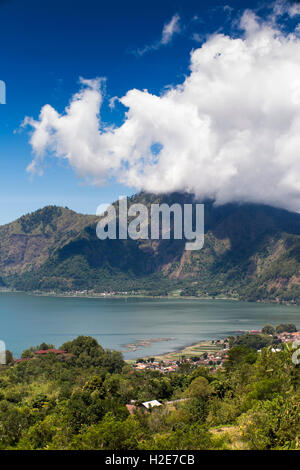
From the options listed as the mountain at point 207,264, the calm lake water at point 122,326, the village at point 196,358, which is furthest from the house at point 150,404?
the mountain at point 207,264

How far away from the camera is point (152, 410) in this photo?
1797cm

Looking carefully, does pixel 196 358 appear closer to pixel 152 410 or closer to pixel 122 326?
pixel 152 410

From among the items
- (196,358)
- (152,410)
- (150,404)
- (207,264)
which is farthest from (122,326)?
(207,264)

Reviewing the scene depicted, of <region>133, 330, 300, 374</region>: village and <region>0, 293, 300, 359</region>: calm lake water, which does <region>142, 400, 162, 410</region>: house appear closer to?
<region>133, 330, 300, 374</region>: village

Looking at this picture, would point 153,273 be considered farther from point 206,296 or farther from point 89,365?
point 89,365

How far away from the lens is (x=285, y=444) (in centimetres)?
930

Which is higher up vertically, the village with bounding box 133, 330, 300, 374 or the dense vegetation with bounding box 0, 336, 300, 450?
the dense vegetation with bounding box 0, 336, 300, 450

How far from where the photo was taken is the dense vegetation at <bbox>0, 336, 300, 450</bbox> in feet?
31.2

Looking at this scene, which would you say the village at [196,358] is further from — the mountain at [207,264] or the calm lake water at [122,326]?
the mountain at [207,264]

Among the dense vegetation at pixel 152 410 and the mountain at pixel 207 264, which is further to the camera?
the mountain at pixel 207 264

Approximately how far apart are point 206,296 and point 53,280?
66605mm

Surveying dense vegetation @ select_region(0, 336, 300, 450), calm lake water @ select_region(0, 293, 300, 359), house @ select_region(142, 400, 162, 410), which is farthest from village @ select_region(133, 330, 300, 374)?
house @ select_region(142, 400, 162, 410)

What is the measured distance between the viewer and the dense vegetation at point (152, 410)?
9.50 m
